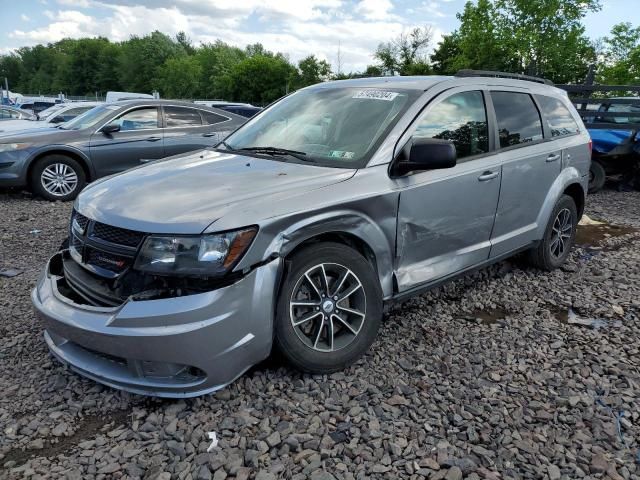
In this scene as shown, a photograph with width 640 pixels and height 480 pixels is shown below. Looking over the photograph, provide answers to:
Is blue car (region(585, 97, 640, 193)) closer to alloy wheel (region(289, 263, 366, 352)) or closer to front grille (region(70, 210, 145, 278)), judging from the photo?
alloy wheel (region(289, 263, 366, 352))

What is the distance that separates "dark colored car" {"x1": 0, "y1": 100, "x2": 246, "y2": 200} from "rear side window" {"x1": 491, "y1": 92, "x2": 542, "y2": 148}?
17.2 ft

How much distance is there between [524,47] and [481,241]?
3856 cm

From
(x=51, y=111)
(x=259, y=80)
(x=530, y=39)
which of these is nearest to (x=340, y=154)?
(x=51, y=111)

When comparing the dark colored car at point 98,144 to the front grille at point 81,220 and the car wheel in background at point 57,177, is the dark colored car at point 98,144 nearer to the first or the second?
the car wheel in background at point 57,177

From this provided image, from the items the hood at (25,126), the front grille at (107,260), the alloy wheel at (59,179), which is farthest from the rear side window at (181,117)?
the front grille at (107,260)

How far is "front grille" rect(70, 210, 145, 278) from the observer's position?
2623mm

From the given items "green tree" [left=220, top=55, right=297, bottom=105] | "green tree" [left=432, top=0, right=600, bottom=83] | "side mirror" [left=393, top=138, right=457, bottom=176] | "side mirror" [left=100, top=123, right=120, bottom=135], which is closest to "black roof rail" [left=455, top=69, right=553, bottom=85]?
"side mirror" [left=393, top=138, right=457, bottom=176]

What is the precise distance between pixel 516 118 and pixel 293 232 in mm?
2523

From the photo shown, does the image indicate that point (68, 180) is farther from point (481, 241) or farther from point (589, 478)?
point (589, 478)

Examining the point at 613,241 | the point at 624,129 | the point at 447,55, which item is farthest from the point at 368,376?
the point at 447,55

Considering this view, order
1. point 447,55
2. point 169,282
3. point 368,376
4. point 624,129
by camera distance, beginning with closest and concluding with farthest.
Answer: point 169,282 < point 368,376 < point 624,129 < point 447,55

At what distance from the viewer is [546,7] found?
120 feet

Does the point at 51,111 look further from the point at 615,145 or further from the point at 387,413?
the point at 387,413

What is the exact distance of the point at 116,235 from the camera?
106 inches
